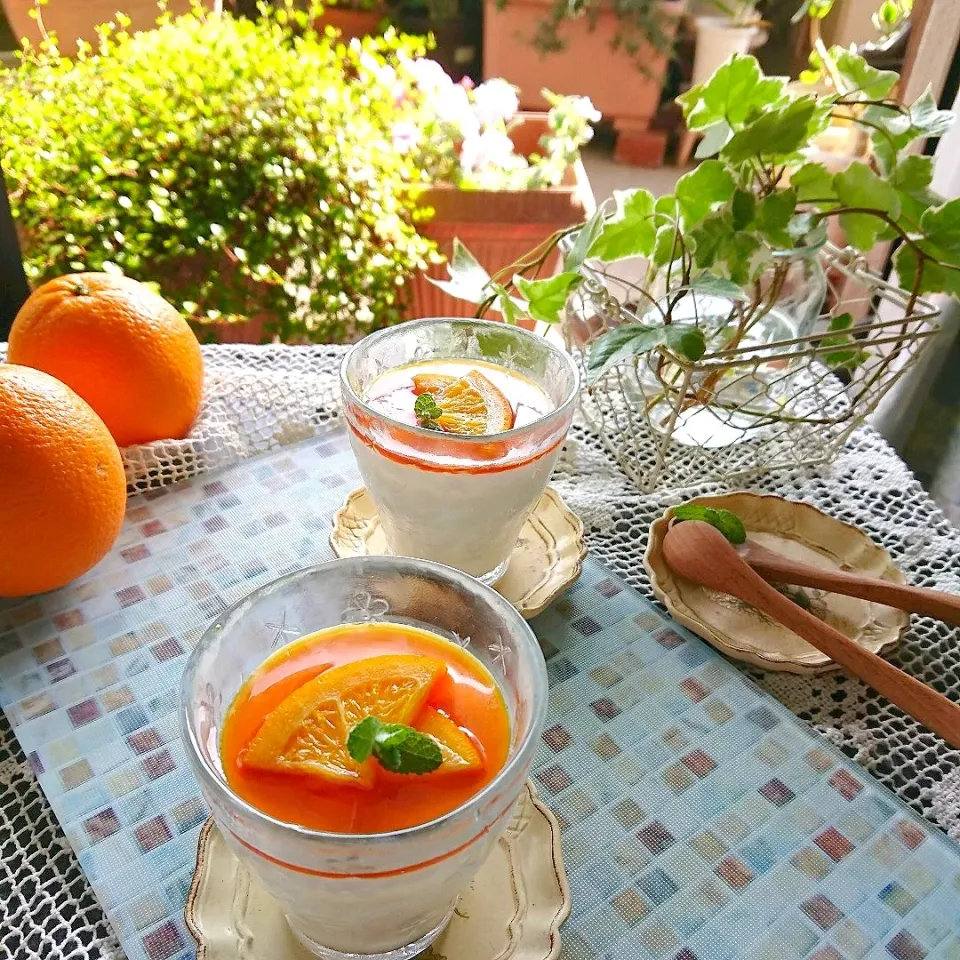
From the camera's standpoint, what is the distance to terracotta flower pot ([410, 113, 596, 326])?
4.58 feet

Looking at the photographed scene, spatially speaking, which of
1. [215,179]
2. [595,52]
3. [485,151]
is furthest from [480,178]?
[595,52]

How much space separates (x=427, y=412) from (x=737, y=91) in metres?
0.38

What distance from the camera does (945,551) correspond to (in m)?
0.80

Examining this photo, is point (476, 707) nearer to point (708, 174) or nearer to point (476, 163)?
point (708, 174)

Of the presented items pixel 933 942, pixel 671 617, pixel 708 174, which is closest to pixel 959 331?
pixel 708 174

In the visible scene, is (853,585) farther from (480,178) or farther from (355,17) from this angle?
(355,17)

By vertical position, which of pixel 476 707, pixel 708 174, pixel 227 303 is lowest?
pixel 227 303

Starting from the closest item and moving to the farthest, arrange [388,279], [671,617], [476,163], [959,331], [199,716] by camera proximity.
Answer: [199,716] → [671,617] → [959,331] → [388,279] → [476,163]

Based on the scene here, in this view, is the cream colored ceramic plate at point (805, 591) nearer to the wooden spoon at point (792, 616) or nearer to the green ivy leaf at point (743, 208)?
the wooden spoon at point (792, 616)

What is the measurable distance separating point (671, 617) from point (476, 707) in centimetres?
26

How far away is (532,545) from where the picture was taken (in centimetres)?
77

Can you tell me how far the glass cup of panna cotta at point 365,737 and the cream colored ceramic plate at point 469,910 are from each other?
0.5 inches

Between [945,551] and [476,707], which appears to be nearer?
[476,707]

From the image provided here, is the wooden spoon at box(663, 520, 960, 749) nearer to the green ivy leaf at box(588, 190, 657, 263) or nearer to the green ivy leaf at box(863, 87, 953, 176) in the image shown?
the green ivy leaf at box(588, 190, 657, 263)
